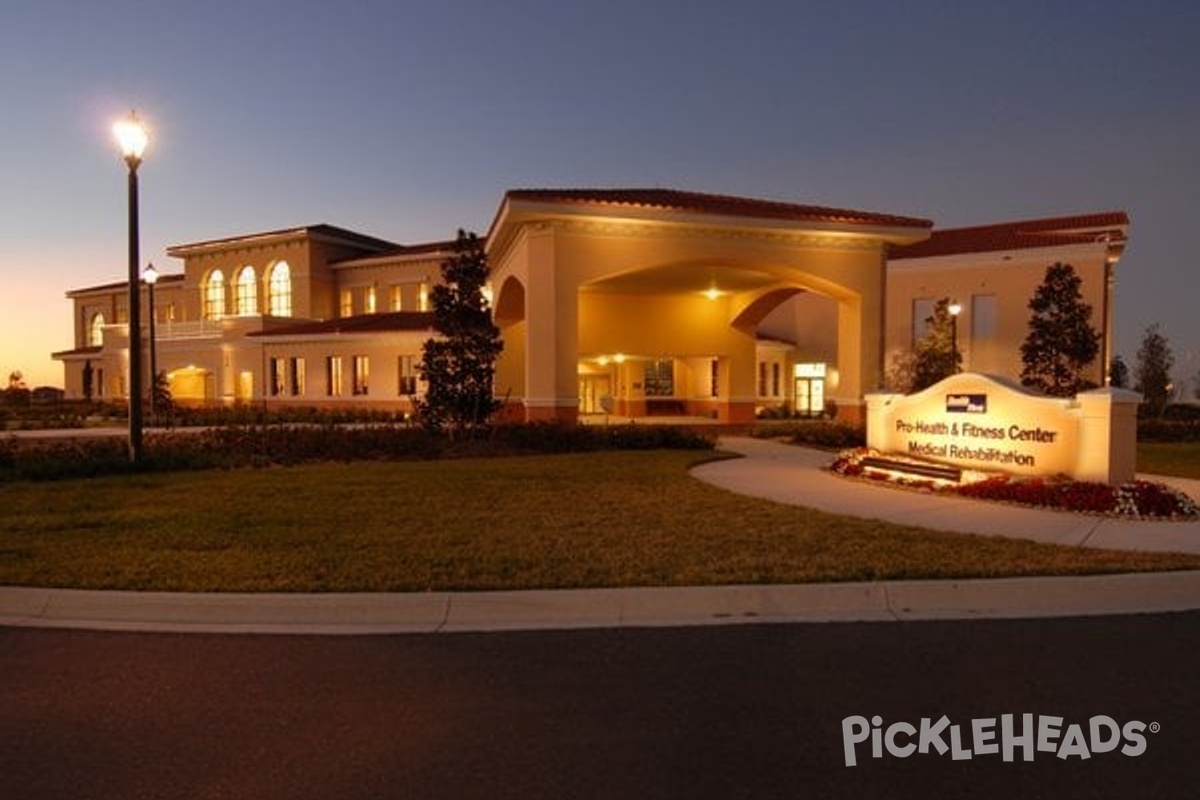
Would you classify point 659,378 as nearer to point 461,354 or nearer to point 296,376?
point 461,354

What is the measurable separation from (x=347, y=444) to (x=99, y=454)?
4546 millimetres

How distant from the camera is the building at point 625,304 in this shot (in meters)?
20.2

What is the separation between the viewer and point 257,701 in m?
4.80

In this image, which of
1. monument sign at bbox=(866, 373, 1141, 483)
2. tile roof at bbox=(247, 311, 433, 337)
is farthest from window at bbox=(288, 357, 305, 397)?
monument sign at bbox=(866, 373, 1141, 483)

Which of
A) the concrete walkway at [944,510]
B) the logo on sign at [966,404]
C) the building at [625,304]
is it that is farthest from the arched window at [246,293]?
the logo on sign at [966,404]

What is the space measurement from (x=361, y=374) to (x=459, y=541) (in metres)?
28.9

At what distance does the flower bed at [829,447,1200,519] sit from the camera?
10.4 meters

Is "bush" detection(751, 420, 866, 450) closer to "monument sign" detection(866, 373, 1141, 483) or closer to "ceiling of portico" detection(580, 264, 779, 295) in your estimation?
"ceiling of portico" detection(580, 264, 779, 295)

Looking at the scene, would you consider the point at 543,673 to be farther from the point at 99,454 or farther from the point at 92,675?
the point at 99,454

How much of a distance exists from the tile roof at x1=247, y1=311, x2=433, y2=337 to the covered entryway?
8289mm

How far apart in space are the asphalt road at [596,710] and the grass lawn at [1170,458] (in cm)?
1180

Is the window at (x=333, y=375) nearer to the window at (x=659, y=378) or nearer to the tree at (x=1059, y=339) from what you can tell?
the window at (x=659, y=378)

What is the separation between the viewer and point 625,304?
27922 millimetres

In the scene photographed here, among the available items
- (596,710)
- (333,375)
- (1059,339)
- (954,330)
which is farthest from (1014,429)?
(333,375)
